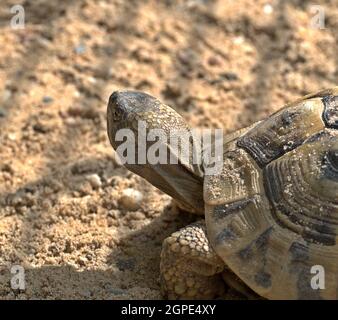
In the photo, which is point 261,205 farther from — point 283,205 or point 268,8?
point 268,8

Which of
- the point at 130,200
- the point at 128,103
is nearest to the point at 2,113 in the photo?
the point at 130,200

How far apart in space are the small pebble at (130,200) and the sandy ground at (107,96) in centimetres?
2

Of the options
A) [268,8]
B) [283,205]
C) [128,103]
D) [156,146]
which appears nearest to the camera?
[283,205]

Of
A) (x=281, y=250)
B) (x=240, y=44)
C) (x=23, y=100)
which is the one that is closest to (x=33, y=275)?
(x=281, y=250)

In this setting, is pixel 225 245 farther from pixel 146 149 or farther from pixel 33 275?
pixel 33 275

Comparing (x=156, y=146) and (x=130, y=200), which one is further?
(x=130, y=200)

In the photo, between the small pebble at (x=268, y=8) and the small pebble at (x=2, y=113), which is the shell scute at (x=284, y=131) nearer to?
the small pebble at (x=2, y=113)

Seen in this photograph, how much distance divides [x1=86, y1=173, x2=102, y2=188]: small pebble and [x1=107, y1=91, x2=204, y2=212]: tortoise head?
64cm

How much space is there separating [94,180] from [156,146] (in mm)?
914

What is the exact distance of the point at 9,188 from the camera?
4.74 m

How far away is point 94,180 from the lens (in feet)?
15.8

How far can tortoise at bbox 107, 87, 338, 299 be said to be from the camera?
355 cm

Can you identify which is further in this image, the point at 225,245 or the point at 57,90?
the point at 57,90
